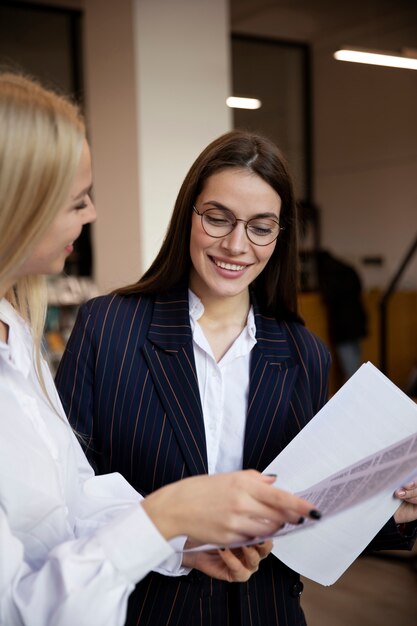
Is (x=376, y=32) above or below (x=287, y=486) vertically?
above

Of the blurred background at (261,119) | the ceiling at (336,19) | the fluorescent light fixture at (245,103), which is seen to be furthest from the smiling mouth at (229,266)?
the ceiling at (336,19)

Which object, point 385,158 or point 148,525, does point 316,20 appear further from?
point 148,525

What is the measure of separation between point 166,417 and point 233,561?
404 mm

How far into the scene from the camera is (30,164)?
0.89 metres

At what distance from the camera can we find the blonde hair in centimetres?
88

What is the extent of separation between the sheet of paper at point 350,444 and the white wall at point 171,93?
323 centimetres

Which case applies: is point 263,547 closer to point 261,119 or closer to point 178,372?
point 178,372

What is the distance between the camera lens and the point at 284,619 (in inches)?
57.7

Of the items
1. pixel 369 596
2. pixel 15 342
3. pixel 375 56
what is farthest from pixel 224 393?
pixel 375 56

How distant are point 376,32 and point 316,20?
2.44 ft

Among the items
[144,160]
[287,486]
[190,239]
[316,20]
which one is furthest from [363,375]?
[316,20]

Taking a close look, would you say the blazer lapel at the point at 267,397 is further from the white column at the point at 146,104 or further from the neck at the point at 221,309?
the white column at the point at 146,104

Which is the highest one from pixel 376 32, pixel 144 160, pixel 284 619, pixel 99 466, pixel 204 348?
pixel 376 32

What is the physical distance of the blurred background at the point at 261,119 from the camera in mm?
4457
